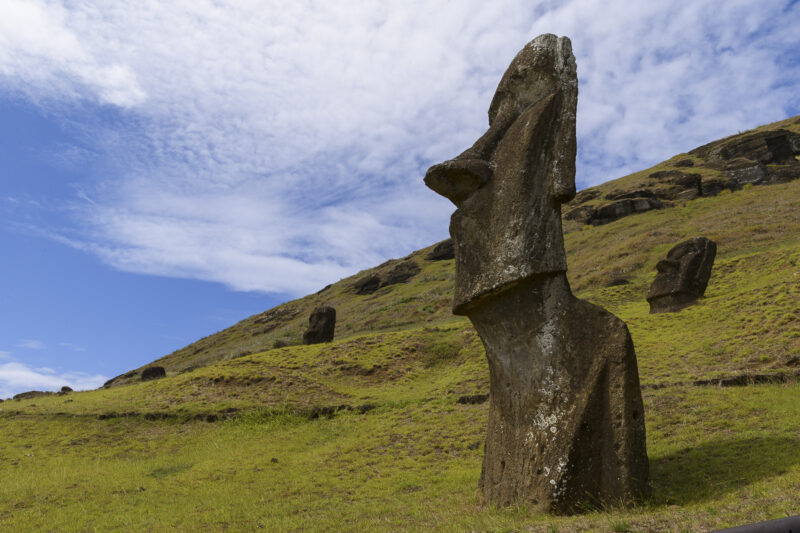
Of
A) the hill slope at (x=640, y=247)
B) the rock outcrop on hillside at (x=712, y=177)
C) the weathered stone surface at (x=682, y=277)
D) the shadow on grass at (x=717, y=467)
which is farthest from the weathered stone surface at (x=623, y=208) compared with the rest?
the shadow on grass at (x=717, y=467)

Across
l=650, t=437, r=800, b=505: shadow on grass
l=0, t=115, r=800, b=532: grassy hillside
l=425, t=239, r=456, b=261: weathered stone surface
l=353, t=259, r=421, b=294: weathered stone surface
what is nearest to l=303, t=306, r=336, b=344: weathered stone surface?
l=0, t=115, r=800, b=532: grassy hillside

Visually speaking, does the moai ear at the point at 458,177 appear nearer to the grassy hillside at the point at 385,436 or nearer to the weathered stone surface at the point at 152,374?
the grassy hillside at the point at 385,436

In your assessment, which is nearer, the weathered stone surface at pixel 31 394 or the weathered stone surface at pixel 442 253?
the weathered stone surface at pixel 31 394

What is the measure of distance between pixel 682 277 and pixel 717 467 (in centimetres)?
2083

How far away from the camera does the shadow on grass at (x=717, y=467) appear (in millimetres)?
Result: 7941

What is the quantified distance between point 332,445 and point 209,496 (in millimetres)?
5494

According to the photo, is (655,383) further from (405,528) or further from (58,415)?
(58,415)

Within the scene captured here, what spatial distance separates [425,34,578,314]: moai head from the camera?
8.66m

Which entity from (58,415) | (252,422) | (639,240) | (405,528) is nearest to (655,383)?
(405,528)

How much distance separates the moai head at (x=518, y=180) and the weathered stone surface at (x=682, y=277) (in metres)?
21.2

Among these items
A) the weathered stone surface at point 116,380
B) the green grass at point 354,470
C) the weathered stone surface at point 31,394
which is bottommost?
the green grass at point 354,470

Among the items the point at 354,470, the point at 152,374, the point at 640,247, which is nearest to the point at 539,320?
the point at 354,470

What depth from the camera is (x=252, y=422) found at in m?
22.0

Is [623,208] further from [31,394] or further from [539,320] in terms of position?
[539,320]
